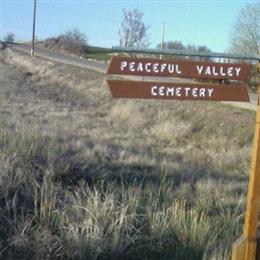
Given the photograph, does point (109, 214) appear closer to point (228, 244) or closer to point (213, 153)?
point (228, 244)

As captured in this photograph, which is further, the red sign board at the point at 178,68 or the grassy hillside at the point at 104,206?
the grassy hillside at the point at 104,206

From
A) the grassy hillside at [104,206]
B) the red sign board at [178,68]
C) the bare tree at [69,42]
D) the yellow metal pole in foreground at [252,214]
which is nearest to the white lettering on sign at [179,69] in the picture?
the red sign board at [178,68]

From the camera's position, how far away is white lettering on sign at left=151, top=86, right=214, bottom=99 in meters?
5.46

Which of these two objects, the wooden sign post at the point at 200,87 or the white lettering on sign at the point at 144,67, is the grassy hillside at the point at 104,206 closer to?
the wooden sign post at the point at 200,87

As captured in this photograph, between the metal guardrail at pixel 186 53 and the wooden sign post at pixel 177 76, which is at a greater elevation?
the metal guardrail at pixel 186 53

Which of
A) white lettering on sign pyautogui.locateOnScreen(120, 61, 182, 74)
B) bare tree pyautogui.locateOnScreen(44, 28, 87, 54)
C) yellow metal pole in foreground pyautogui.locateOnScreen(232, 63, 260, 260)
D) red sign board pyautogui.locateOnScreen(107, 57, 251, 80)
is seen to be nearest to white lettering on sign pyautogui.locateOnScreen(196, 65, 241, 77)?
red sign board pyautogui.locateOnScreen(107, 57, 251, 80)

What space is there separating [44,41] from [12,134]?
101152 mm

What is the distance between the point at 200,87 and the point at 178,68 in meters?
0.24

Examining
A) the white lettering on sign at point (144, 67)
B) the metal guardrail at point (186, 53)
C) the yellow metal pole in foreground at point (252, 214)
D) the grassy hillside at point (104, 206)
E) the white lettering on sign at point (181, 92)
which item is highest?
the metal guardrail at point (186, 53)

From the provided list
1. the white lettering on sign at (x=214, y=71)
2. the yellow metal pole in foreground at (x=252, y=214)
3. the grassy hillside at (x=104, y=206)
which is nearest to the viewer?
the yellow metal pole in foreground at (x=252, y=214)

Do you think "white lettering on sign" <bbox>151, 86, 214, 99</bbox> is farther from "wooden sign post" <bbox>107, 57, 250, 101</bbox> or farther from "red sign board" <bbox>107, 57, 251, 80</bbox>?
"red sign board" <bbox>107, 57, 251, 80</bbox>

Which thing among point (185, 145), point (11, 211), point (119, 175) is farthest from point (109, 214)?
point (185, 145)

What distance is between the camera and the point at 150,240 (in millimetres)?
6520

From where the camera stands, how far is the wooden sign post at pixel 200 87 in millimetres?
5344
